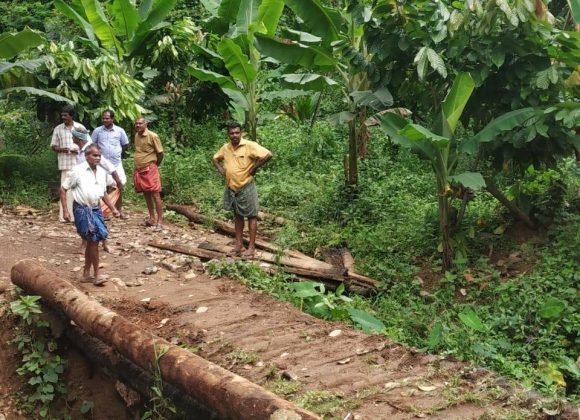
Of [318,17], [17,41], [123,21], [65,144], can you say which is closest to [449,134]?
[318,17]

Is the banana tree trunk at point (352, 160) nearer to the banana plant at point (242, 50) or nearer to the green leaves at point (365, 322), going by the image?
the banana plant at point (242, 50)

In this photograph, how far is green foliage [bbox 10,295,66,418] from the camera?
19.1 feet

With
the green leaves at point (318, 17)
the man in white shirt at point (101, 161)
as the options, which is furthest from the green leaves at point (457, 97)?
the man in white shirt at point (101, 161)

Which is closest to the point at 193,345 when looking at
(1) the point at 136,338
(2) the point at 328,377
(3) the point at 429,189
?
(1) the point at 136,338

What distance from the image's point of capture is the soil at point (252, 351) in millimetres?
4336

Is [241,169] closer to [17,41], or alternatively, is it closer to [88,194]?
[88,194]

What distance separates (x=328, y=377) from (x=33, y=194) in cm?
770

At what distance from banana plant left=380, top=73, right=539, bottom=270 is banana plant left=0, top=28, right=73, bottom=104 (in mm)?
5404

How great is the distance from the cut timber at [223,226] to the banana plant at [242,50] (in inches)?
79.4

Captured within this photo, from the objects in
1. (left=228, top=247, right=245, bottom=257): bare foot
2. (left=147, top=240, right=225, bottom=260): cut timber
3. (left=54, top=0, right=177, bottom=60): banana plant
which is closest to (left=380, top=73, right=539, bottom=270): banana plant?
(left=228, top=247, right=245, bottom=257): bare foot

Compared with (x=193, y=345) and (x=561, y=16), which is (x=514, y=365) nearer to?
(x=193, y=345)

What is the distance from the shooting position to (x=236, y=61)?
10.4 meters

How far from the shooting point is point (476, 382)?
14.8 feet

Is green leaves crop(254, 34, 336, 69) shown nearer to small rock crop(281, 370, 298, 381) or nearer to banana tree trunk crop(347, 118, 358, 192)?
banana tree trunk crop(347, 118, 358, 192)
